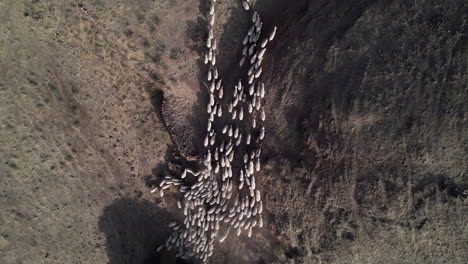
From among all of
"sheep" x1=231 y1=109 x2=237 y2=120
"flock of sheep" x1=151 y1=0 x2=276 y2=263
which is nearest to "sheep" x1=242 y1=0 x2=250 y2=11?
"flock of sheep" x1=151 y1=0 x2=276 y2=263

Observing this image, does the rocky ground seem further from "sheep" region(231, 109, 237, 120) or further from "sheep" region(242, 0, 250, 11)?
"sheep" region(231, 109, 237, 120)

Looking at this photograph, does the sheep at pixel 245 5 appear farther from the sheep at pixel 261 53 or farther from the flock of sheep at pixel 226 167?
the sheep at pixel 261 53

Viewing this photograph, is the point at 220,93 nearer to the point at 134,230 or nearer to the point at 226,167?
the point at 226,167

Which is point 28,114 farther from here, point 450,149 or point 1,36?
point 450,149

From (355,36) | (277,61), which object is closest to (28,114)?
Result: (277,61)

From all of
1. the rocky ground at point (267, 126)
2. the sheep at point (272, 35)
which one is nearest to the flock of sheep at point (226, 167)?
the sheep at point (272, 35)
